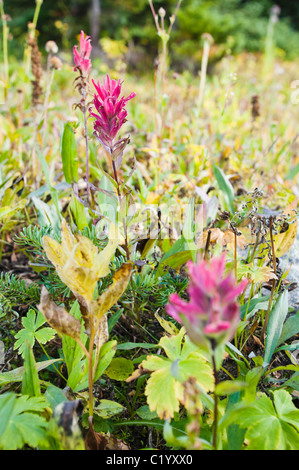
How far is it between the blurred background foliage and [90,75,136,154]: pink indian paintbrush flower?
10513mm

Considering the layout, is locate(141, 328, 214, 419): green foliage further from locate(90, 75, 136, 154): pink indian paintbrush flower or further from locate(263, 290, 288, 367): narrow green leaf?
locate(90, 75, 136, 154): pink indian paintbrush flower

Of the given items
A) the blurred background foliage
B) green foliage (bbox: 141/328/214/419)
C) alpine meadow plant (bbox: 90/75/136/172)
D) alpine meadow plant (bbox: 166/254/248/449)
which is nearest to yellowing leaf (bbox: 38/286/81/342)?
green foliage (bbox: 141/328/214/419)

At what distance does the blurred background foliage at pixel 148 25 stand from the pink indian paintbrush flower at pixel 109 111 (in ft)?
34.5

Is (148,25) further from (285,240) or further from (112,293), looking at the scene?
(112,293)

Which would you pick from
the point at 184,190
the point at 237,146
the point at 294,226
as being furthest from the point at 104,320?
the point at 237,146

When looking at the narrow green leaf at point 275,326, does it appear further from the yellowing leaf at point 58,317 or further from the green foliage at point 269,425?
the yellowing leaf at point 58,317

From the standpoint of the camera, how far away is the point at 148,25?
13734 millimetres

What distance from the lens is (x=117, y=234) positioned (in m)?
1.11

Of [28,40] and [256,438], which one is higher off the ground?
[28,40]

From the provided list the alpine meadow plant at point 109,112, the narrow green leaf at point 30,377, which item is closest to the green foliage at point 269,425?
the narrow green leaf at point 30,377

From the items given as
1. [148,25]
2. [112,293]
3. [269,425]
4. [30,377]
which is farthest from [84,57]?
[148,25]

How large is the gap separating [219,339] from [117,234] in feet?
1.92

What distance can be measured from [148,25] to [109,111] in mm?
14888
